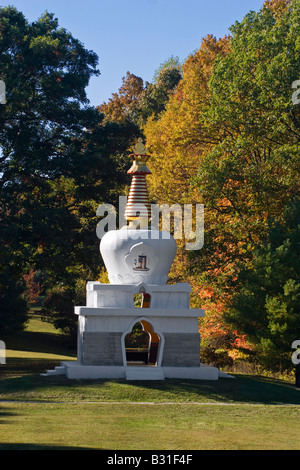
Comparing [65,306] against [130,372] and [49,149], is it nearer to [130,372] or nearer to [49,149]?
[49,149]

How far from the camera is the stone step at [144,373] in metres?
21.8

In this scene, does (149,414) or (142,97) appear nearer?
(149,414)

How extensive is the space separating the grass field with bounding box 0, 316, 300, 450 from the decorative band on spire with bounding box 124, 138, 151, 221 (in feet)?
19.8

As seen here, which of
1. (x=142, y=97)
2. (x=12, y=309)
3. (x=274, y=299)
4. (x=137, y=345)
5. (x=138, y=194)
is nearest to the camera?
(x=274, y=299)

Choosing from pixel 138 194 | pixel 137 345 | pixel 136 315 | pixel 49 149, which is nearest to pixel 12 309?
pixel 137 345

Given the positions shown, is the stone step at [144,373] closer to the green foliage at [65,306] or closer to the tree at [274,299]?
the tree at [274,299]

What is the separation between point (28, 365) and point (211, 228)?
429 inches

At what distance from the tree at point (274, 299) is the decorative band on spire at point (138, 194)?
443cm

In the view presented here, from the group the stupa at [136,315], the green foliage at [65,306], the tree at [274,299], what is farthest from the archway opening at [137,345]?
the green foliage at [65,306]

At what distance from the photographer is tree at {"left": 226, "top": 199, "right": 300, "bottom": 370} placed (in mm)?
23406

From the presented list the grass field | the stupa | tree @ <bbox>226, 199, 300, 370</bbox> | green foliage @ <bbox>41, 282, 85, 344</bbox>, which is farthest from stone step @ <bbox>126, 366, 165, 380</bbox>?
green foliage @ <bbox>41, 282, 85, 344</bbox>

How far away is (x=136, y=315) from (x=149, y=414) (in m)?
5.37

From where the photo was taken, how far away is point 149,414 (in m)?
17.6
